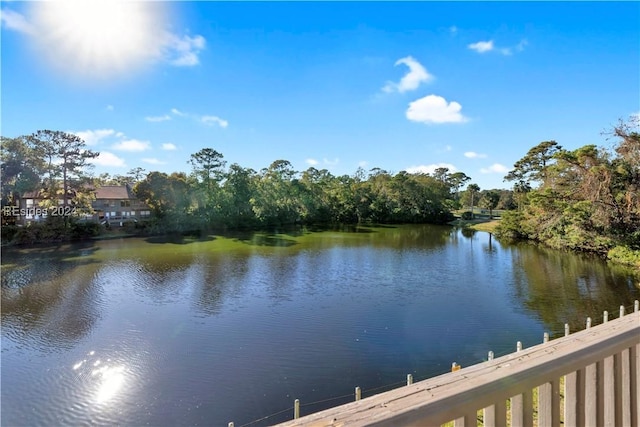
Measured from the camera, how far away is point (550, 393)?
40.5 inches

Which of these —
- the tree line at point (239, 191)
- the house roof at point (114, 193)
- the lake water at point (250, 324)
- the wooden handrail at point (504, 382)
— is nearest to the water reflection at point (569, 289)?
the lake water at point (250, 324)

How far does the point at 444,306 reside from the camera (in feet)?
43.7

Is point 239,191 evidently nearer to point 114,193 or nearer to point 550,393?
point 114,193

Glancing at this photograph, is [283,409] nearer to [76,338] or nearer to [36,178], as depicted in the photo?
[76,338]

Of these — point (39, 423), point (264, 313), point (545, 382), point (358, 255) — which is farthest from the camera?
point (358, 255)

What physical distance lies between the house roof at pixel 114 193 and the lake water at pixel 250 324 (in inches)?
508

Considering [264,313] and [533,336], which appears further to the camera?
[264,313]

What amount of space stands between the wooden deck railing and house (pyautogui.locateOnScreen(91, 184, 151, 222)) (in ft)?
127

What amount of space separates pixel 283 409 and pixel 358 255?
1708cm

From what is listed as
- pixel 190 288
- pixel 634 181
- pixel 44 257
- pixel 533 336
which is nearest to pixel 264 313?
pixel 190 288

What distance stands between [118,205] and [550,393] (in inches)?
1572

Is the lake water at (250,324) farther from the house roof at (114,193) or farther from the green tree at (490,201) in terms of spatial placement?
the green tree at (490,201)

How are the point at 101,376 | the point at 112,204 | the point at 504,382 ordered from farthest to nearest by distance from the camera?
the point at 112,204 → the point at 101,376 → the point at 504,382

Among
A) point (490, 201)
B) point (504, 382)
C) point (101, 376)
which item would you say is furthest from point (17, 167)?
point (490, 201)
